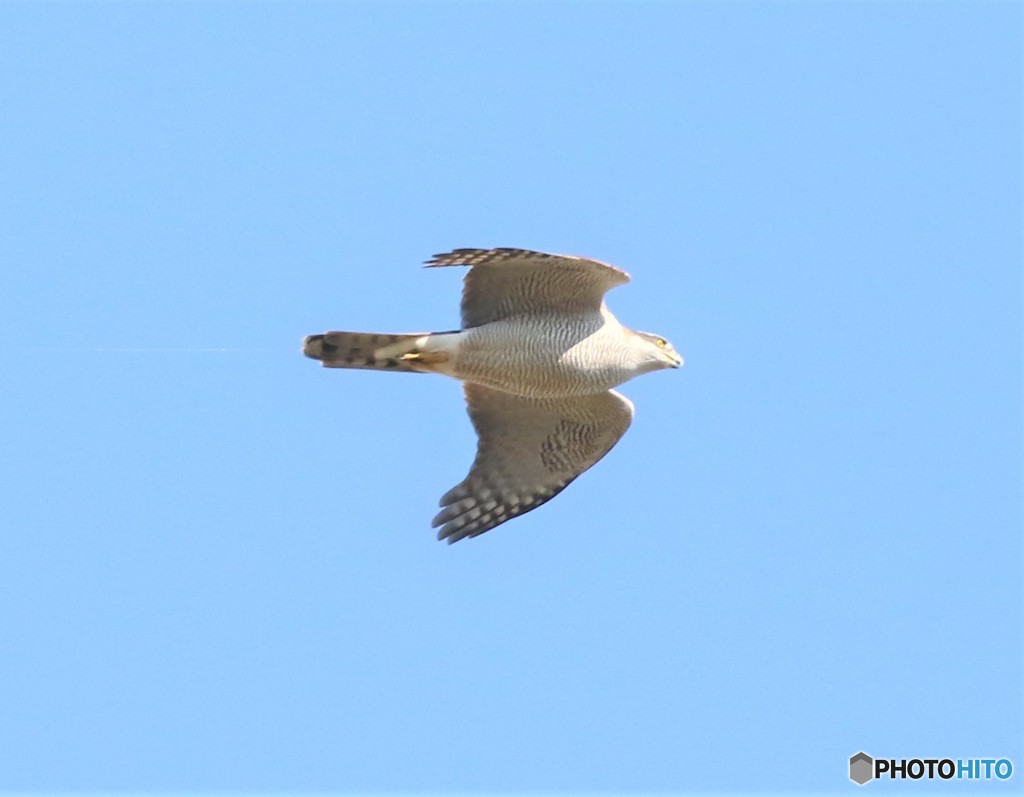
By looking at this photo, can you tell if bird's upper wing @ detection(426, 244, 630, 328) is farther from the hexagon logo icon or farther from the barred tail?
the hexagon logo icon

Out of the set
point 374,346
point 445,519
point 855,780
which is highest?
point 374,346

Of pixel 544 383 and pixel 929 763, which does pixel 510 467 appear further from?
pixel 929 763

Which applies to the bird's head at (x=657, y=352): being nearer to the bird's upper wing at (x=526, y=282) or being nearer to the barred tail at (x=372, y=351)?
the bird's upper wing at (x=526, y=282)

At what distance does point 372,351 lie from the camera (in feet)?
44.5

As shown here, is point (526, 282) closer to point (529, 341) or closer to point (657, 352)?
point (529, 341)

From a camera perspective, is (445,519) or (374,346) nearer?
(374,346)

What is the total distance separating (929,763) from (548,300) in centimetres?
535

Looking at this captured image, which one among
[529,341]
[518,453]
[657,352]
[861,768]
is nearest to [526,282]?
[529,341]

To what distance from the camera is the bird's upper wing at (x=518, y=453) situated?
14625mm

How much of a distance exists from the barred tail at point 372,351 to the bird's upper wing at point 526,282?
444 millimetres

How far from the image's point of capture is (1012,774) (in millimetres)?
14938

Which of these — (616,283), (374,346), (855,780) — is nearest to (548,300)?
(616,283)

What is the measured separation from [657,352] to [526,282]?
1.25 m

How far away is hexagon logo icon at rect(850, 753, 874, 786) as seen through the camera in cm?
1504
